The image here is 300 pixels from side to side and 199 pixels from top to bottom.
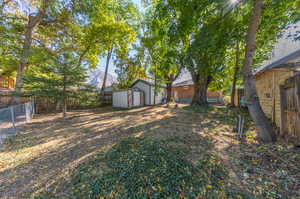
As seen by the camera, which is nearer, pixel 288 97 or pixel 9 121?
pixel 288 97

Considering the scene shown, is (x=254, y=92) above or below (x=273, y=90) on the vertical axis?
below

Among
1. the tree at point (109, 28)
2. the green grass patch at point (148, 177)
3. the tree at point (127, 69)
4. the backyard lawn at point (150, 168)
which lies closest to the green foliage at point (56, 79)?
the backyard lawn at point (150, 168)

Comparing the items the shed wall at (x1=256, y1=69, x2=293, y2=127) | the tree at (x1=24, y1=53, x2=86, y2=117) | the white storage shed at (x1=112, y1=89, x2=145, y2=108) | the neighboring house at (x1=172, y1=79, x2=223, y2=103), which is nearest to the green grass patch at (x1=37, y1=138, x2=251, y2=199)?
the shed wall at (x1=256, y1=69, x2=293, y2=127)

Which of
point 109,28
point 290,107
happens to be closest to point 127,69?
point 109,28

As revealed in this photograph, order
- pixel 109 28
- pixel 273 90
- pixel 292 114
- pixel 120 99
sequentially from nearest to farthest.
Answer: pixel 292 114 → pixel 273 90 → pixel 109 28 → pixel 120 99

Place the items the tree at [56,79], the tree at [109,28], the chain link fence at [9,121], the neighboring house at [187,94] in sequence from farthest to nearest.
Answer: the neighboring house at [187,94], the tree at [109,28], the tree at [56,79], the chain link fence at [9,121]

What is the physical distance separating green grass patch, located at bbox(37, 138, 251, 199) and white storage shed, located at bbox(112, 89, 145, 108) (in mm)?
8849

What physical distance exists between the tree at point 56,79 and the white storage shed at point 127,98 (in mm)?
4837

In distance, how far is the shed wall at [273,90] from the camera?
3939 mm

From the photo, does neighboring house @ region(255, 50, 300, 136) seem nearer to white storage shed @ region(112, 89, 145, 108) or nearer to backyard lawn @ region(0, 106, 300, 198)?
backyard lawn @ region(0, 106, 300, 198)

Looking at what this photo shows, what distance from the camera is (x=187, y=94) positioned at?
61.2ft

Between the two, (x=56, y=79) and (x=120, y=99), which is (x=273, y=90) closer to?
(x=56, y=79)

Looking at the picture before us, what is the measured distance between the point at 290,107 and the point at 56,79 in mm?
9918

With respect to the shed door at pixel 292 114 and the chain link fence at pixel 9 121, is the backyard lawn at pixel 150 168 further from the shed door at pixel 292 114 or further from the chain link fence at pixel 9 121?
the chain link fence at pixel 9 121
